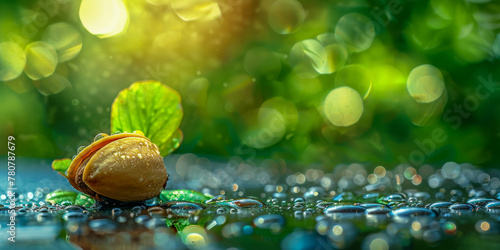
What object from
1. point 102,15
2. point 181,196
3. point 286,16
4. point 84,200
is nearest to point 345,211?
point 181,196

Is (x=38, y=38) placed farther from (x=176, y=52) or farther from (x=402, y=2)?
(x=402, y=2)

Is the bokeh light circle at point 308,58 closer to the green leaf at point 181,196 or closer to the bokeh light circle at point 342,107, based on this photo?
the bokeh light circle at point 342,107

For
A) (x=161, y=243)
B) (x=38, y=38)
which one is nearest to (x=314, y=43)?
(x=38, y=38)

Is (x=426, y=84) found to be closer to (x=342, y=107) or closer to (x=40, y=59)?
(x=342, y=107)

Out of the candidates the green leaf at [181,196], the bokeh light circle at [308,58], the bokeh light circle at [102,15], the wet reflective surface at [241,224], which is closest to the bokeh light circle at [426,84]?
the bokeh light circle at [308,58]

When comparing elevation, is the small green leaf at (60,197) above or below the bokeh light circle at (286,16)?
below

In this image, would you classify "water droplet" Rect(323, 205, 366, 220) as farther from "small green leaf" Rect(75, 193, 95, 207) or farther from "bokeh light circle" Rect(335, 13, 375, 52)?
"bokeh light circle" Rect(335, 13, 375, 52)
